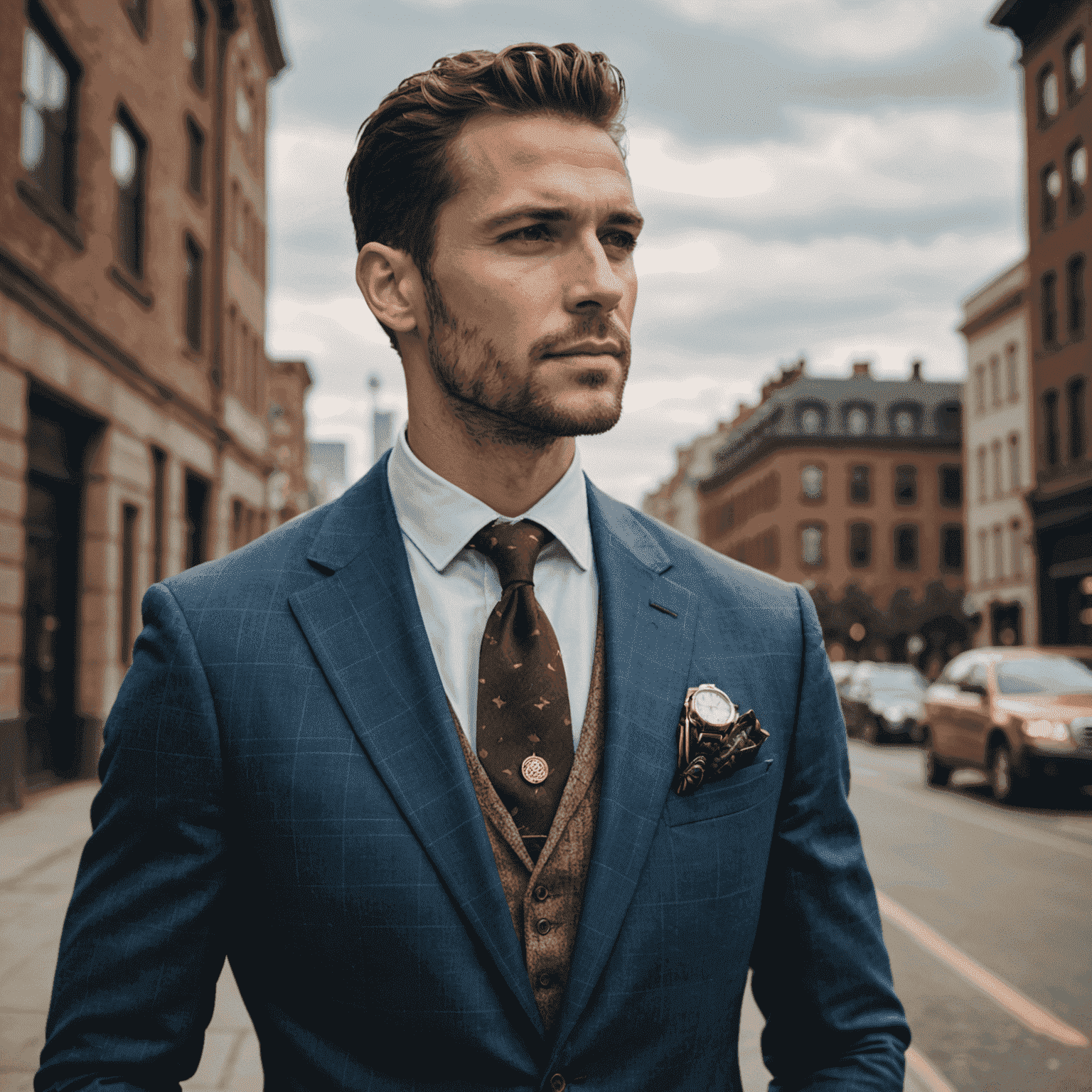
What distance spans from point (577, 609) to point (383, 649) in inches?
13.7

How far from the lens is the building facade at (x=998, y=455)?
39.7 meters

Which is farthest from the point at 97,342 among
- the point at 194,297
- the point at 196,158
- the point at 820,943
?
the point at 820,943

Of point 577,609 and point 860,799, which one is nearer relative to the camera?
point 577,609

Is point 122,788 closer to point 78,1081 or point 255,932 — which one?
point 255,932

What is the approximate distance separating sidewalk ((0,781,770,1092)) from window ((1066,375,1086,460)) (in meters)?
28.0

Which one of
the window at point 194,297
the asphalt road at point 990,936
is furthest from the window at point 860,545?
the asphalt road at point 990,936

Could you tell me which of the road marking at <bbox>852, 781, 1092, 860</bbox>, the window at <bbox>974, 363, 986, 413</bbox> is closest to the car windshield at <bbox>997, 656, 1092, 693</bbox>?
the road marking at <bbox>852, 781, 1092, 860</bbox>

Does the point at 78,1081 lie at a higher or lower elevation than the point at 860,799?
higher

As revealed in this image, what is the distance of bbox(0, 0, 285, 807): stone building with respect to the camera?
11.3 meters

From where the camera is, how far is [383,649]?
6.11ft

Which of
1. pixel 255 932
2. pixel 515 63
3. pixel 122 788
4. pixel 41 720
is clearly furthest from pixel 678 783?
pixel 41 720

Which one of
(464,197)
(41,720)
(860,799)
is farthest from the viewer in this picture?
(860,799)

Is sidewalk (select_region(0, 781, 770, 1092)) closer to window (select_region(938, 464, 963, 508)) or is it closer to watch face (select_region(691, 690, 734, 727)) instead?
watch face (select_region(691, 690, 734, 727))

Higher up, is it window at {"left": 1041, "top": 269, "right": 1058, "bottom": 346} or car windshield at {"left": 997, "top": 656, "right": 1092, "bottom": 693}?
window at {"left": 1041, "top": 269, "right": 1058, "bottom": 346}
